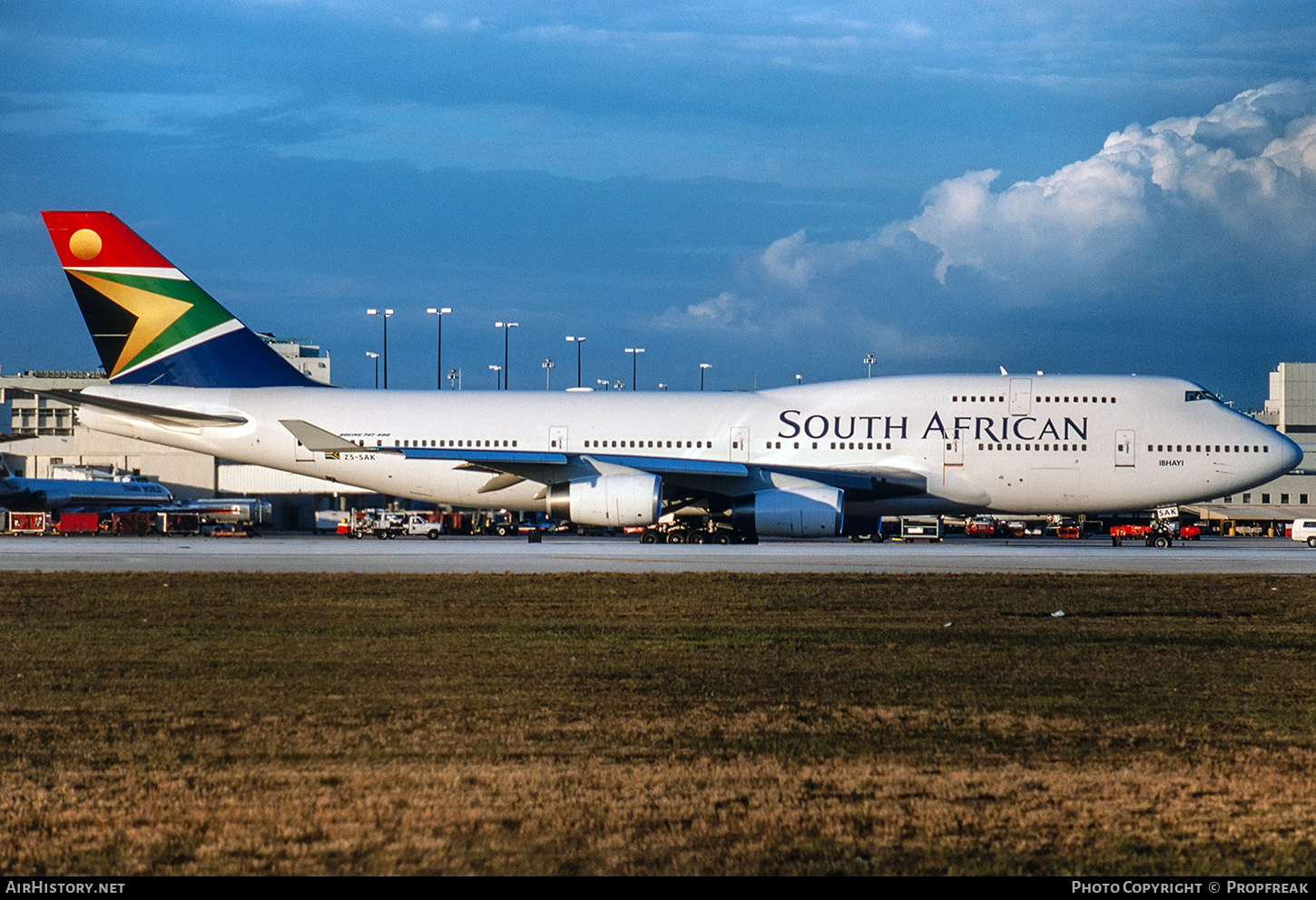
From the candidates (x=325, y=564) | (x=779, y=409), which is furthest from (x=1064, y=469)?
(x=325, y=564)

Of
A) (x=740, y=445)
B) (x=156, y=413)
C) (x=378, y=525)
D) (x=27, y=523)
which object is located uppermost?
(x=156, y=413)

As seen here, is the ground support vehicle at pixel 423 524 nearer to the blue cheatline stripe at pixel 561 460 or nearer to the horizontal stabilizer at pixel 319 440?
the horizontal stabilizer at pixel 319 440

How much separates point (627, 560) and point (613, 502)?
482cm

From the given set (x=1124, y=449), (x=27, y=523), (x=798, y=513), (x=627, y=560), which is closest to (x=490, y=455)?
(x=627, y=560)

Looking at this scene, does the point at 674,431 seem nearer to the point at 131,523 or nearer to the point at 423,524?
the point at 423,524

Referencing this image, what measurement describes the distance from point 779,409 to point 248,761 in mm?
29267

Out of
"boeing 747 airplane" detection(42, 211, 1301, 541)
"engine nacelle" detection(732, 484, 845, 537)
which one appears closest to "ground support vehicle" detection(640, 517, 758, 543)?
"boeing 747 airplane" detection(42, 211, 1301, 541)

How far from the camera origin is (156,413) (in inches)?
1405

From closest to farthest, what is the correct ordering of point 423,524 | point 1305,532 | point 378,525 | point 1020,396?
point 1020,396 → point 1305,532 → point 423,524 → point 378,525

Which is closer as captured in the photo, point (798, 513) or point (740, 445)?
point (798, 513)

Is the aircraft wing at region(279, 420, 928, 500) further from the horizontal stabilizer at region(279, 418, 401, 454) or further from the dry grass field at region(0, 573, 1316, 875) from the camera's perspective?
the dry grass field at region(0, 573, 1316, 875)

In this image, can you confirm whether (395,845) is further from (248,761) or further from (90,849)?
(248,761)

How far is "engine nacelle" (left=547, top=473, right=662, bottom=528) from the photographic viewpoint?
106 ft

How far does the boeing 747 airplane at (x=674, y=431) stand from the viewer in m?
34.7
